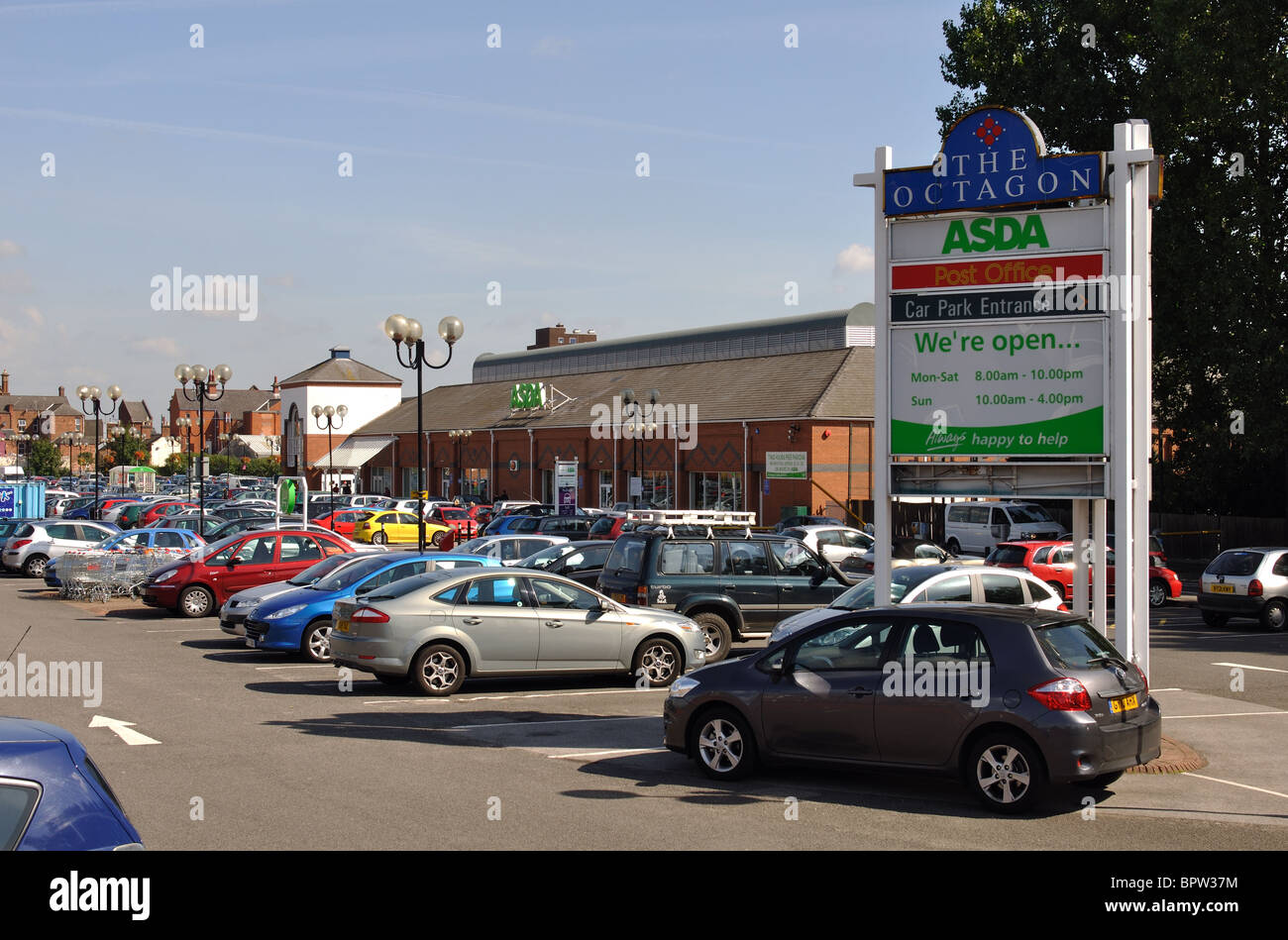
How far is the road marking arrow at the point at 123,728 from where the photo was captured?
11711 mm

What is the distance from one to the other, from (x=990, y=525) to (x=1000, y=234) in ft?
100

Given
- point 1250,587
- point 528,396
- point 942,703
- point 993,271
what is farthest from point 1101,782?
point 528,396

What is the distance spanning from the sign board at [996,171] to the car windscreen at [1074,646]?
403 centimetres

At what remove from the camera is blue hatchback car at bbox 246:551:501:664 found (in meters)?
17.5

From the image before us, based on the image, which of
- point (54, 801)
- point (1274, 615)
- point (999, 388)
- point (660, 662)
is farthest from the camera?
point (1274, 615)

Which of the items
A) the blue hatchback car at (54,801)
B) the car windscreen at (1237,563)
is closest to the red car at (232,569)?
the car windscreen at (1237,563)

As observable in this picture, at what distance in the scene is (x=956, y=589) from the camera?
15.9 meters

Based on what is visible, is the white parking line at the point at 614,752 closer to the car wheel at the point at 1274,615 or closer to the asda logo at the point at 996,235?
the asda logo at the point at 996,235

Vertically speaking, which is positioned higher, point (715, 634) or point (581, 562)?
point (581, 562)

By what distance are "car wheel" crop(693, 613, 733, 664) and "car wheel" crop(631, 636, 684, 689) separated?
1.58 metres

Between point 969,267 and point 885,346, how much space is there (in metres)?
1.07

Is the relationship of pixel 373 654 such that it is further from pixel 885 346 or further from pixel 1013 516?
pixel 1013 516

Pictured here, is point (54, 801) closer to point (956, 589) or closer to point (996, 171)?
point (996, 171)
